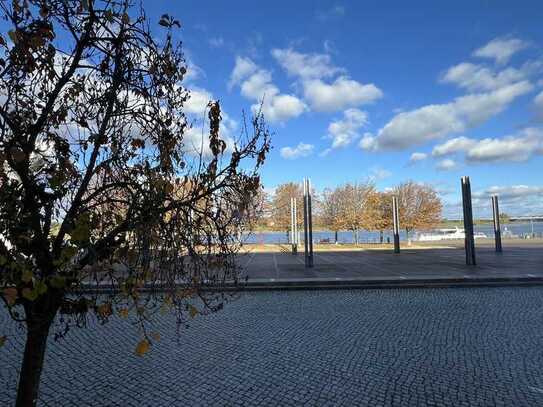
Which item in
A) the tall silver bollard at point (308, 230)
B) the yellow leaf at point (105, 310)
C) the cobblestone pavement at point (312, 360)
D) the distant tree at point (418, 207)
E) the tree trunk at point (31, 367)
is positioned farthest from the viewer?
the distant tree at point (418, 207)

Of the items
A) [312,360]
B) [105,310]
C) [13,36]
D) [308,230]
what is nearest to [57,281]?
[105,310]

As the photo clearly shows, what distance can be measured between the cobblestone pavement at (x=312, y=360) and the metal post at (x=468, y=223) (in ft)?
22.1

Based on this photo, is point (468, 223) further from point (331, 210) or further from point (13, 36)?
point (331, 210)

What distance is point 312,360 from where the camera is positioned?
563cm

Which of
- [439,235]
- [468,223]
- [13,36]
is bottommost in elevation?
[439,235]

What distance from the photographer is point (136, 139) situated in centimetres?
304

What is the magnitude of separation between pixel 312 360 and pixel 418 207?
1693 inches

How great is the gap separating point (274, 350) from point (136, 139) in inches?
167

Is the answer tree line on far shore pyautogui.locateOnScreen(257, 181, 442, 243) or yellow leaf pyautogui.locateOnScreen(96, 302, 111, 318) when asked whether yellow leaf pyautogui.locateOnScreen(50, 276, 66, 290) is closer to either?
yellow leaf pyautogui.locateOnScreen(96, 302, 111, 318)

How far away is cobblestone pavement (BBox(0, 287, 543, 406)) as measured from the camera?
4.47m

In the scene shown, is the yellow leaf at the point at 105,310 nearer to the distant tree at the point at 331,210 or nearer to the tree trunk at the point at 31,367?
the tree trunk at the point at 31,367

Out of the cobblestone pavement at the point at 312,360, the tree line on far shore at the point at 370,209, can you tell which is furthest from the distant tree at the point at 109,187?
the tree line on far shore at the point at 370,209

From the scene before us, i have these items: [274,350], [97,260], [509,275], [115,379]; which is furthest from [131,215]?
[509,275]

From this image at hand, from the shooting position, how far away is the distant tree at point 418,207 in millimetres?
44656
